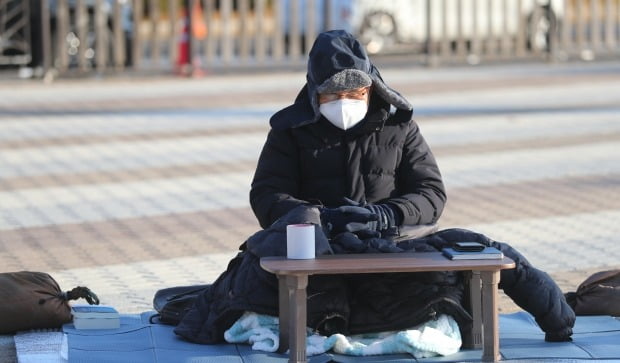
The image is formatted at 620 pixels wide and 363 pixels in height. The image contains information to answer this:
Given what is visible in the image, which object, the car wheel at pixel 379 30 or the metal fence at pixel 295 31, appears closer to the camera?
the metal fence at pixel 295 31

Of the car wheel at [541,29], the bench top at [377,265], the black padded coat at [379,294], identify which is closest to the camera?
the bench top at [377,265]

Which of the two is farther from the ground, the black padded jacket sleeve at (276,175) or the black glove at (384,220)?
the black padded jacket sleeve at (276,175)

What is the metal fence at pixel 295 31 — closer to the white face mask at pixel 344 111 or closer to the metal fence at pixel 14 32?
the metal fence at pixel 14 32

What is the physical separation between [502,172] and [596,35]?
1010 centimetres

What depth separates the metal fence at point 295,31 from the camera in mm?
17938

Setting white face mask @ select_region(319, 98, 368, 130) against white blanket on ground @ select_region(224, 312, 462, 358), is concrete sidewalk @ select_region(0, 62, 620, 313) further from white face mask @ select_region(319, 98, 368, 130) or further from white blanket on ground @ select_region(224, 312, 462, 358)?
white face mask @ select_region(319, 98, 368, 130)

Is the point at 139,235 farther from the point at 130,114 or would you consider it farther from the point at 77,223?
the point at 130,114

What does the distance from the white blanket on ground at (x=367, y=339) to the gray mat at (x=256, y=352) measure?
0.11ft

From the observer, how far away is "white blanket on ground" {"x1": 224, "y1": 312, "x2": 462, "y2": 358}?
543cm

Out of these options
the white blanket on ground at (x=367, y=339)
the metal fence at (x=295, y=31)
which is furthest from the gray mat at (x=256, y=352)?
the metal fence at (x=295, y=31)

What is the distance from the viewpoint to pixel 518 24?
787 inches

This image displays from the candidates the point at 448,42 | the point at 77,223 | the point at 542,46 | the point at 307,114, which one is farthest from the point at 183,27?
the point at 307,114

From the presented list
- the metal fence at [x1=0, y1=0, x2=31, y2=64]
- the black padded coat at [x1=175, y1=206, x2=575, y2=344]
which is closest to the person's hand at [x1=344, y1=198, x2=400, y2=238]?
the black padded coat at [x1=175, y1=206, x2=575, y2=344]

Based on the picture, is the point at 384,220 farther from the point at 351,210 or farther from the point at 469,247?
the point at 469,247
